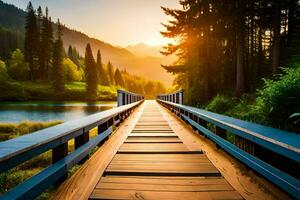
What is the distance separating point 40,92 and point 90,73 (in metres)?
18.7

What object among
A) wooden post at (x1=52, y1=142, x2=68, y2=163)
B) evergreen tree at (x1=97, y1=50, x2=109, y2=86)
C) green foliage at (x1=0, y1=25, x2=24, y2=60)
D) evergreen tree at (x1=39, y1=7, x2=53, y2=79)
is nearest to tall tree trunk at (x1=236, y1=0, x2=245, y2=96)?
wooden post at (x1=52, y1=142, x2=68, y2=163)

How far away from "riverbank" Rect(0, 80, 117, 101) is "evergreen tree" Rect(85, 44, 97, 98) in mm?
2273

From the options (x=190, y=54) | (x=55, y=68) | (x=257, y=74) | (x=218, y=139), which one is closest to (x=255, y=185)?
(x=218, y=139)

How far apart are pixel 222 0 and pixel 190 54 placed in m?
6.43

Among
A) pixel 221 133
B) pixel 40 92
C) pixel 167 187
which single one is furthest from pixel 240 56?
pixel 40 92

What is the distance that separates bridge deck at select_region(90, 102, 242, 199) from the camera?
2828 millimetres

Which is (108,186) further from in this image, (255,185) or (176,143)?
(176,143)

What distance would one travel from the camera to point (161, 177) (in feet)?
11.2

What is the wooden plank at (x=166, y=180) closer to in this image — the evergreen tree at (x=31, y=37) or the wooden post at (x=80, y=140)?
the wooden post at (x=80, y=140)

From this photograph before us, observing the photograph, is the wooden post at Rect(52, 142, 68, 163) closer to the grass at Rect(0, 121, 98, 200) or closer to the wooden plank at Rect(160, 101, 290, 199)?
the grass at Rect(0, 121, 98, 200)

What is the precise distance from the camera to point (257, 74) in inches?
1149

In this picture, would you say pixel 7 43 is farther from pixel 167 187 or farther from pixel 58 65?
pixel 167 187

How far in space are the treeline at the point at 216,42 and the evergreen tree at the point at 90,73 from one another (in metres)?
67.5

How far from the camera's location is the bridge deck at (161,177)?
2.83m
